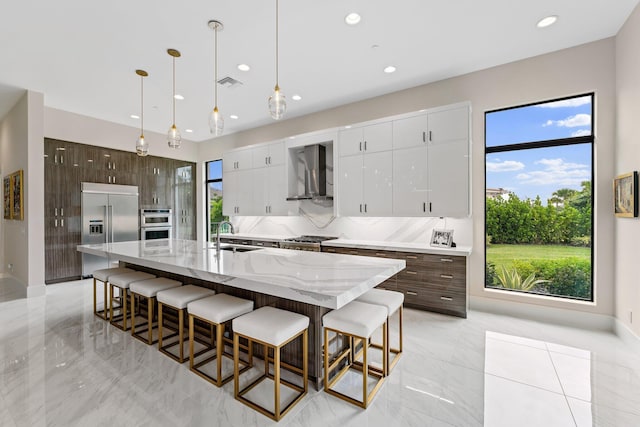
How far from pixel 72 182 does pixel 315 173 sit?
4.47 metres

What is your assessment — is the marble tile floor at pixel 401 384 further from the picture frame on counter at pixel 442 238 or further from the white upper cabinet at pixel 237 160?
the white upper cabinet at pixel 237 160

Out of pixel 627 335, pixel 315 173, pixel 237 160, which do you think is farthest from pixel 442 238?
pixel 237 160

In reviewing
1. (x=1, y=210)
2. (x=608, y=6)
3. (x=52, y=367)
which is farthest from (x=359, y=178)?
(x=1, y=210)

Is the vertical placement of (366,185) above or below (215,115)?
below

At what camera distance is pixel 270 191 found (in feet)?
17.8

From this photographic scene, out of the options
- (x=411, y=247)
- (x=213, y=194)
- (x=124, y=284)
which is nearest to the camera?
(x=124, y=284)

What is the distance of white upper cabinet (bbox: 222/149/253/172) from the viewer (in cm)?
575

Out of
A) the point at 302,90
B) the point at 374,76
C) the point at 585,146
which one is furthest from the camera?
the point at 302,90

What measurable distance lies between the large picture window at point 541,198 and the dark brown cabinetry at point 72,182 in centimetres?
657

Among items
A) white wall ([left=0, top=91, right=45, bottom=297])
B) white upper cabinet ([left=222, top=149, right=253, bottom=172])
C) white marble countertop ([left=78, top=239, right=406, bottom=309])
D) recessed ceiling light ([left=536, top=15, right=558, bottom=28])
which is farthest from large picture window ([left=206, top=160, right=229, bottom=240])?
recessed ceiling light ([left=536, top=15, right=558, bottom=28])

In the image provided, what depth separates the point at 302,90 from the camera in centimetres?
426

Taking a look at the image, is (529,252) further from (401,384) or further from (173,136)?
(173,136)

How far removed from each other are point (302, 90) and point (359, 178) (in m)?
1.58

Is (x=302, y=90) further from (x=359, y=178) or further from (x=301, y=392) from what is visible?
(x=301, y=392)
